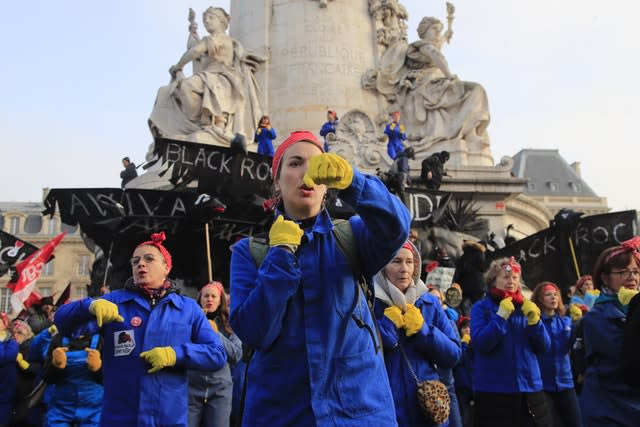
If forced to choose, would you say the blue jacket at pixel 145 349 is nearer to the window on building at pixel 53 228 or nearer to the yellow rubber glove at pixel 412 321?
the yellow rubber glove at pixel 412 321

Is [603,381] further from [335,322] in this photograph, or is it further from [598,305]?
[335,322]

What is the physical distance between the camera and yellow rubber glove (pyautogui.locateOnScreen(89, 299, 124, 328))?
3.91 metres

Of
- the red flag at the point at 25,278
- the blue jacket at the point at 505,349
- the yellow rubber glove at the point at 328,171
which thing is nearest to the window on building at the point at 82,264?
the red flag at the point at 25,278

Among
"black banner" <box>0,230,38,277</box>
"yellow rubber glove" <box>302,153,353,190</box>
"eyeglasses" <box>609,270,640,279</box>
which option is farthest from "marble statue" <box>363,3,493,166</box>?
"yellow rubber glove" <box>302,153,353,190</box>

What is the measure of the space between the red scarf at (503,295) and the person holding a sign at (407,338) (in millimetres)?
990

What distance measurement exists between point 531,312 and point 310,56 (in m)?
15.1

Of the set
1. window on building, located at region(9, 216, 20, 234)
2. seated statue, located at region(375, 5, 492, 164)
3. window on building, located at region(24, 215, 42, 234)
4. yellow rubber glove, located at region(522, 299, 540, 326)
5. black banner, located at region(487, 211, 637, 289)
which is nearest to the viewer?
yellow rubber glove, located at region(522, 299, 540, 326)

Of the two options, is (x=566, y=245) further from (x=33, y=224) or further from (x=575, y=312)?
(x=33, y=224)

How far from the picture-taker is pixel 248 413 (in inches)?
96.8

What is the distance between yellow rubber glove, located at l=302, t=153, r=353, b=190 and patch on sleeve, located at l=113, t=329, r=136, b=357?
2.30 m

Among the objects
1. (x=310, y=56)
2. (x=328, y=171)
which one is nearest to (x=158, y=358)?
(x=328, y=171)

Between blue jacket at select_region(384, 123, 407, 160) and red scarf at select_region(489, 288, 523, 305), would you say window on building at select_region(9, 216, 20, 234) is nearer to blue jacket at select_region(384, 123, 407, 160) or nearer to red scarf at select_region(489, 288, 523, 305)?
blue jacket at select_region(384, 123, 407, 160)

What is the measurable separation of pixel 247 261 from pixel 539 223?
19.8 metres

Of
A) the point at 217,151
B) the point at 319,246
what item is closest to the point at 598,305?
the point at 319,246
